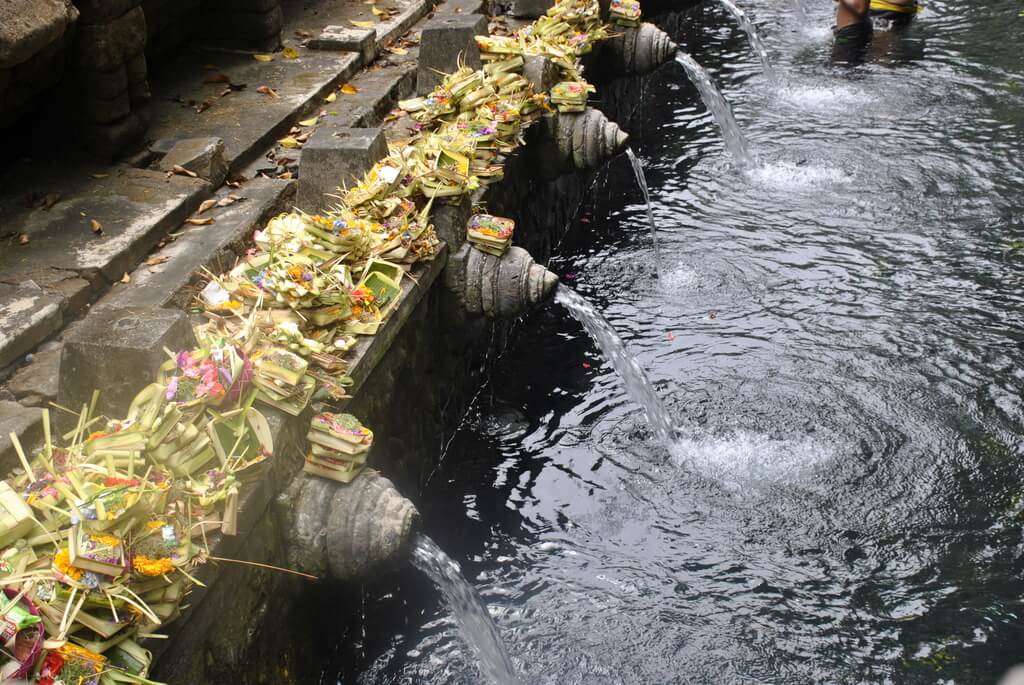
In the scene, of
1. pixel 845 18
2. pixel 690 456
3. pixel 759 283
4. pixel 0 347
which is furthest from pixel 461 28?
pixel 845 18

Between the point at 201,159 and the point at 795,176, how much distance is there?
220 inches

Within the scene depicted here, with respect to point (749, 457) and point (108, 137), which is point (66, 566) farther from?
point (749, 457)

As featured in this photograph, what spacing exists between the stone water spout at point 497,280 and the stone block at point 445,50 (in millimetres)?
1944

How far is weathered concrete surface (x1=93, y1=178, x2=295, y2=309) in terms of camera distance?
492cm

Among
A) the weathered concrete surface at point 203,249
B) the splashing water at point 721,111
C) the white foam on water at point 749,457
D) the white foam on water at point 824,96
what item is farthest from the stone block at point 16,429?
the white foam on water at point 824,96

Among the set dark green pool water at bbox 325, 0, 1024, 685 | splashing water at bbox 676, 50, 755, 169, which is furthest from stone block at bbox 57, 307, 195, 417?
splashing water at bbox 676, 50, 755, 169

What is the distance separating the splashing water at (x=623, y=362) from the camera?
6262 mm

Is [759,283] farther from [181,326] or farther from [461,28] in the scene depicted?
[181,326]

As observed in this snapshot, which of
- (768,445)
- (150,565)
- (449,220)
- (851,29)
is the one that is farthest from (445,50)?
(851,29)

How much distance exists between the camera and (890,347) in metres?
6.81

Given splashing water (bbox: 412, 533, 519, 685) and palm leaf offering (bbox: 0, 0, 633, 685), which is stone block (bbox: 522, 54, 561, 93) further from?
splashing water (bbox: 412, 533, 519, 685)

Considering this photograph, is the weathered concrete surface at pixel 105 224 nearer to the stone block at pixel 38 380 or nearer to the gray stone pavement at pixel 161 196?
the gray stone pavement at pixel 161 196

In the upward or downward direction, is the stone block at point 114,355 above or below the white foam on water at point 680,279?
above

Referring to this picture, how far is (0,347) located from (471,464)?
2.73m
